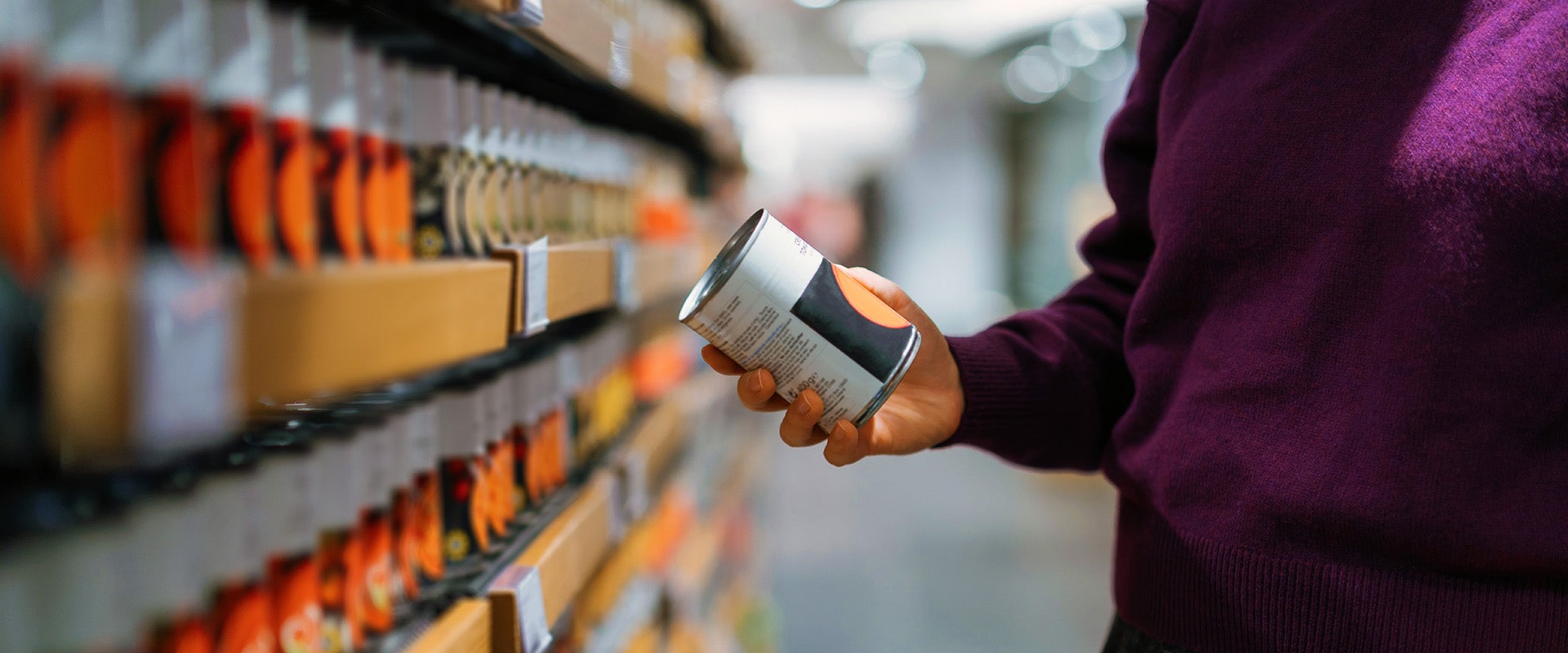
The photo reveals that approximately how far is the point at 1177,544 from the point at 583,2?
36.1 inches

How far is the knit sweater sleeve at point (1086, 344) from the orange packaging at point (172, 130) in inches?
29.2

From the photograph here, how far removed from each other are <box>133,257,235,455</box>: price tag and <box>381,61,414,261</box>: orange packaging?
40 centimetres

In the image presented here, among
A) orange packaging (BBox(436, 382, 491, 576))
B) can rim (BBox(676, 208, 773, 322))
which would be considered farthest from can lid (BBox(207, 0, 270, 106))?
orange packaging (BBox(436, 382, 491, 576))

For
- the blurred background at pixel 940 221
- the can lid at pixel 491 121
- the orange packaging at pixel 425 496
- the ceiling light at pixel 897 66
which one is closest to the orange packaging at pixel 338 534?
the orange packaging at pixel 425 496

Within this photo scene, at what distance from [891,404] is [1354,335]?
438mm

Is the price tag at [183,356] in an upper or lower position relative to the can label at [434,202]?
lower

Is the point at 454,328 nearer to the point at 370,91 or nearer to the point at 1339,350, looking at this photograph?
the point at 370,91

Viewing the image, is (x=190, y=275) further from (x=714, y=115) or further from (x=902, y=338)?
(x=714, y=115)

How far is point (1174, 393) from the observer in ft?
3.37

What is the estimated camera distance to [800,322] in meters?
0.88

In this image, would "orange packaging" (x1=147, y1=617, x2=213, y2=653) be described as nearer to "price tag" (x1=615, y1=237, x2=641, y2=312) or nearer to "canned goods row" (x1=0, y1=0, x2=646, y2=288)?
"canned goods row" (x1=0, y1=0, x2=646, y2=288)

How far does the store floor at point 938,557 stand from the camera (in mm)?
3559

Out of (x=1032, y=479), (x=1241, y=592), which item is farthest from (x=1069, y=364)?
(x=1032, y=479)

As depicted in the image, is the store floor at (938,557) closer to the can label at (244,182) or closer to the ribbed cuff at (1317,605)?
the ribbed cuff at (1317,605)
